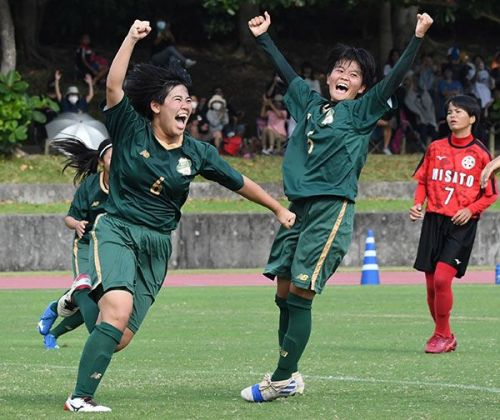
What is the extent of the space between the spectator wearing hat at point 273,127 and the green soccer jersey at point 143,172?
2231 cm

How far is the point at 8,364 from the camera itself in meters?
11.5

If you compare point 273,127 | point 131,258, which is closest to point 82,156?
point 131,258

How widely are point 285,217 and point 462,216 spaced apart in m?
3.69

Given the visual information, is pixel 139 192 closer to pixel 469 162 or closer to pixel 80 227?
pixel 80 227

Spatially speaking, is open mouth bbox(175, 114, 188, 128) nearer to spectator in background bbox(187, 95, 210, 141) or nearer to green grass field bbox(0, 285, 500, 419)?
green grass field bbox(0, 285, 500, 419)

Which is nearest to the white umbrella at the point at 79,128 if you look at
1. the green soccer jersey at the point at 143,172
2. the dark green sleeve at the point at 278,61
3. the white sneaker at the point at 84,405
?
the dark green sleeve at the point at 278,61

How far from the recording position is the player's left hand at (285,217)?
9062 mm

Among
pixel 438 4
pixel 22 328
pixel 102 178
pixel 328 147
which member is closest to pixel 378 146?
pixel 438 4

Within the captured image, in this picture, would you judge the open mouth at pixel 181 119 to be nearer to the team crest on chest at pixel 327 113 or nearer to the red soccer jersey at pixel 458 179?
the team crest on chest at pixel 327 113

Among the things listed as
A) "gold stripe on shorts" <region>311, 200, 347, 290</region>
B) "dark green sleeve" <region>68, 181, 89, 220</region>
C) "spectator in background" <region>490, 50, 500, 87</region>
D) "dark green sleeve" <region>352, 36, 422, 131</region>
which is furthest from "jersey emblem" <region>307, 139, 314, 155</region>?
"spectator in background" <region>490, 50, 500, 87</region>

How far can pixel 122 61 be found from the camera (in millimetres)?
8609

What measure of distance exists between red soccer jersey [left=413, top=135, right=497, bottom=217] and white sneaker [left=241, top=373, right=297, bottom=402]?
12.1 ft

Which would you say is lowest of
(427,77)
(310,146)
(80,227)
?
(80,227)

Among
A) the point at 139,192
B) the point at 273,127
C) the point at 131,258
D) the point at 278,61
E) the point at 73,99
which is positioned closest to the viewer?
the point at 131,258
